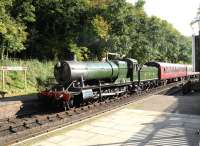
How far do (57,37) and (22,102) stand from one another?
2106 cm

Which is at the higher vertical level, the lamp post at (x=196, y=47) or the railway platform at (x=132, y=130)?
the lamp post at (x=196, y=47)

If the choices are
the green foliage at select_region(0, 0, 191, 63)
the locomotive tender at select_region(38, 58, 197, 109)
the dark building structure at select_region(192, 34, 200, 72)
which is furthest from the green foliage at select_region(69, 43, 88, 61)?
the dark building structure at select_region(192, 34, 200, 72)

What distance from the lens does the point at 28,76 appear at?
88.8ft

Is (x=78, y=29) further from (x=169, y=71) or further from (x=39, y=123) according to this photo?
(x=39, y=123)

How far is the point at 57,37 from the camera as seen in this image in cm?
3794

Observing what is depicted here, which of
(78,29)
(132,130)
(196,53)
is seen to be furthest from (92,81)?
(78,29)

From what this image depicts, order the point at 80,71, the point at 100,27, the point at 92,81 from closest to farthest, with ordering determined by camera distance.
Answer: the point at 80,71 → the point at 92,81 → the point at 100,27

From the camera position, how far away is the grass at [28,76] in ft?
80.0

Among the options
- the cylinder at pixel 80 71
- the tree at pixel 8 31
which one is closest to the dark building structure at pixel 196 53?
the cylinder at pixel 80 71

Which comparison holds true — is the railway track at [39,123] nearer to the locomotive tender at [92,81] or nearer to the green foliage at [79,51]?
the locomotive tender at [92,81]

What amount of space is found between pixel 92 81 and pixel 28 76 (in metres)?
8.39

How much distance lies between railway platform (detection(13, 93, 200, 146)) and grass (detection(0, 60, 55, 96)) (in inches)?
375

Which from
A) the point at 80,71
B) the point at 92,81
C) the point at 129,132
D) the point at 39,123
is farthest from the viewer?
the point at 92,81

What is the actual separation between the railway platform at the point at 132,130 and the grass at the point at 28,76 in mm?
9530
